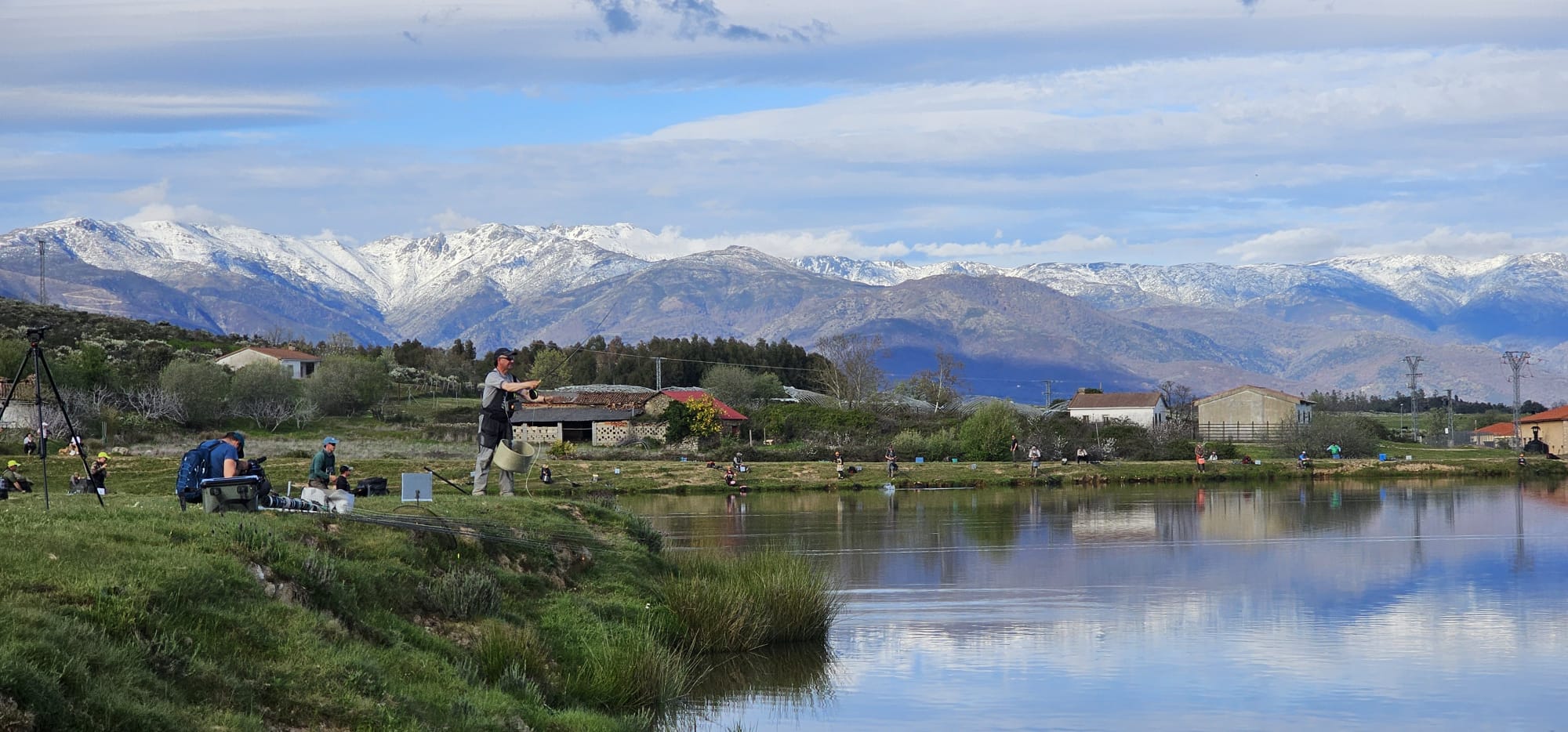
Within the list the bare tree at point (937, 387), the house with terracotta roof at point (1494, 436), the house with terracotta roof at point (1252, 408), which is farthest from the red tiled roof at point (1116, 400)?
the house with terracotta roof at point (1494, 436)

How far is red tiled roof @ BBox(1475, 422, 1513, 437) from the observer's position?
438 feet

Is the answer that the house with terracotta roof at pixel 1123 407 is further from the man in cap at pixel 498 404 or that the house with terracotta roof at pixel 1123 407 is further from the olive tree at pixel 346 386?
the man in cap at pixel 498 404

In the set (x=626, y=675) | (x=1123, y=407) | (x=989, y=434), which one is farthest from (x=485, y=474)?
(x=1123, y=407)

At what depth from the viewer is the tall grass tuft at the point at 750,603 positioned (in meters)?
22.7

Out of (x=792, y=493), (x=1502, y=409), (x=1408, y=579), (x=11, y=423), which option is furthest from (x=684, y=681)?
(x=1502, y=409)

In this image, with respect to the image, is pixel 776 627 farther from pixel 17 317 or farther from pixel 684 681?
pixel 17 317

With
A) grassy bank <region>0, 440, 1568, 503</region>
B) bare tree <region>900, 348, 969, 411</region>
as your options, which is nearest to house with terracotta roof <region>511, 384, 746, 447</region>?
grassy bank <region>0, 440, 1568, 503</region>

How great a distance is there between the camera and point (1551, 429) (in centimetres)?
10900

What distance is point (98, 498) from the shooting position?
18.5 metres

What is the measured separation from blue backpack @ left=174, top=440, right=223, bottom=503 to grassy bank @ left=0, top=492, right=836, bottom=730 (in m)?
0.40

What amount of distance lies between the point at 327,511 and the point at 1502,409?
195955 millimetres

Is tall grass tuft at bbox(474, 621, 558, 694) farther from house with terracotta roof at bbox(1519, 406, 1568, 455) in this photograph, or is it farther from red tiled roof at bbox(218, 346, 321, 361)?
red tiled roof at bbox(218, 346, 321, 361)

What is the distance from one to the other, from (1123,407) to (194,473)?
366ft

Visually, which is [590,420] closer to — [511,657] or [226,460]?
[226,460]
